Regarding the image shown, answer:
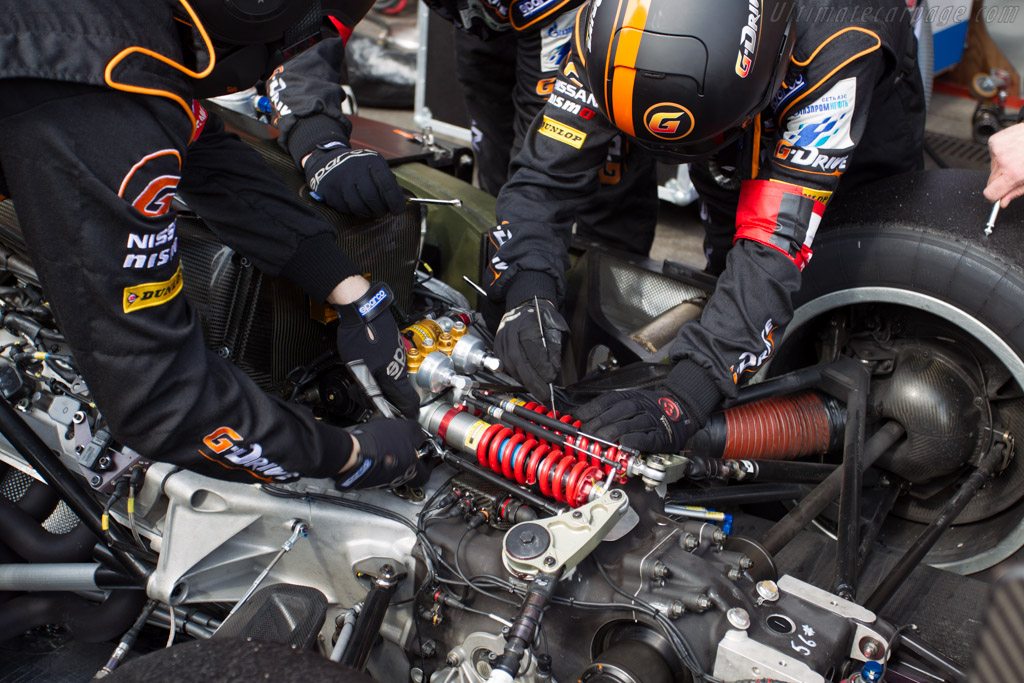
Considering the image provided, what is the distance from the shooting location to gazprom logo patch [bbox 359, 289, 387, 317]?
5.85 ft

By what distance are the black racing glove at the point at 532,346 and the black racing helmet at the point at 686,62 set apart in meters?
0.47

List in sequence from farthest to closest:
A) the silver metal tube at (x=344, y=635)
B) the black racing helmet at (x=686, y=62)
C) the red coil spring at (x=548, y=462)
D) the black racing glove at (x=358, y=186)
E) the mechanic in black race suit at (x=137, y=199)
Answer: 1. the black racing glove at (x=358, y=186)
2. the black racing helmet at (x=686, y=62)
3. the red coil spring at (x=548, y=462)
4. the silver metal tube at (x=344, y=635)
5. the mechanic in black race suit at (x=137, y=199)

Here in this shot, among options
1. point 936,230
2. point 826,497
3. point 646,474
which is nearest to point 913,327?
point 936,230

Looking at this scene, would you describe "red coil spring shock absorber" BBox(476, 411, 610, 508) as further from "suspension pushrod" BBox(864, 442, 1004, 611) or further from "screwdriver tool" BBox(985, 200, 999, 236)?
"screwdriver tool" BBox(985, 200, 999, 236)

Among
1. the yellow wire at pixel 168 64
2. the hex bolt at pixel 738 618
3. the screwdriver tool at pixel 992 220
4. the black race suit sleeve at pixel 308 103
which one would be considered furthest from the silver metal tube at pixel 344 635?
the screwdriver tool at pixel 992 220

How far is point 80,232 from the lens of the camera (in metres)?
1.13

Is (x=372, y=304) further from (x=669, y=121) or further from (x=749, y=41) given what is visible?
(x=749, y=41)

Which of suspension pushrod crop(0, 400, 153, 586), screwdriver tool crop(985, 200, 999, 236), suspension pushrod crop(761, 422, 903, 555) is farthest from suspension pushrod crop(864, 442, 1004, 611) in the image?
suspension pushrod crop(0, 400, 153, 586)

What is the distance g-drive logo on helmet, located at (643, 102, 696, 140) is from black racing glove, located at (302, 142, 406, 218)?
0.63 meters

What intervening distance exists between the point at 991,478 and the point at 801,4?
1.24m

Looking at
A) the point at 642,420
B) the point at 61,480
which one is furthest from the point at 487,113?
the point at 61,480

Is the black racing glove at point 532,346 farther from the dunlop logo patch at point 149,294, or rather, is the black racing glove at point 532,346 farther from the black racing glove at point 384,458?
the dunlop logo patch at point 149,294

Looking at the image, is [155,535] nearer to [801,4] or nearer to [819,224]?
[819,224]

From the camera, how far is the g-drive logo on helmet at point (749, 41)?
168 centimetres
